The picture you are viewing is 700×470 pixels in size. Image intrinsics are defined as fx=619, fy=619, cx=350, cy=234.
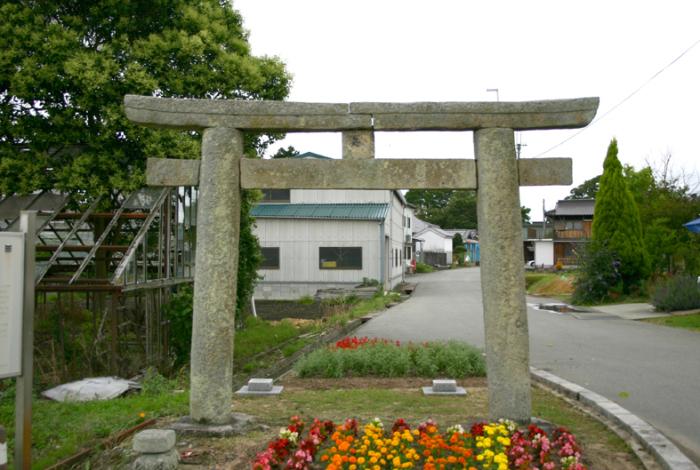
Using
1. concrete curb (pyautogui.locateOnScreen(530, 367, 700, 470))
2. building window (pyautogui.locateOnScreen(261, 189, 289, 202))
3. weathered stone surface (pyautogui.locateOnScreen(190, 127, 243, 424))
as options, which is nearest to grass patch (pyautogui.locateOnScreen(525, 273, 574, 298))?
building window (pyautogui.locateOnScreen(261, 189, 289, 202))

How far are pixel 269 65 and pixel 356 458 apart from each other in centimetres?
924

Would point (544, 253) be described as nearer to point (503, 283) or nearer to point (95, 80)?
point (95, 80)

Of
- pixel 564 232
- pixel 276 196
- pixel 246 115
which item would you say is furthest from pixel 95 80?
pixel 564 232

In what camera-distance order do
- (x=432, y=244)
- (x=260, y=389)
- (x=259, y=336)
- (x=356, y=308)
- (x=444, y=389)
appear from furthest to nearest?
(x=432, y=244)
(x=356, y=308)
(x=259, y=336)
(x=260, y=389)
(x=444, y=389)

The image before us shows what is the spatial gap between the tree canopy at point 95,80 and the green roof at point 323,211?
1654 centimetres

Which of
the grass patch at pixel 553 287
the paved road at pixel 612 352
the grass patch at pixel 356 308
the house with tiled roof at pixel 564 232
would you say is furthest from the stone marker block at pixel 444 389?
the house with tiled roof at pixel 564 232

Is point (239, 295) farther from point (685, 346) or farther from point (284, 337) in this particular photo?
point (685, 346)

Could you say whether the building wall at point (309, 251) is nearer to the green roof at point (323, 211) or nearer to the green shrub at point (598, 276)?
the green roof at point (323, 211)

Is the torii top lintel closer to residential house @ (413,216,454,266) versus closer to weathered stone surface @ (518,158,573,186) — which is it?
weathered stone surface @ (518,158,573,186)

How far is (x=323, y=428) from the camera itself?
5.92 metres

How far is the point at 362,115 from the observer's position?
6.41 metres

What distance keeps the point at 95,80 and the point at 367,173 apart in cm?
606

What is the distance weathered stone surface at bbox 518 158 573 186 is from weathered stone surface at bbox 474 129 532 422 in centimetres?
15

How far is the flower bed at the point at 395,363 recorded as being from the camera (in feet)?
32.4
